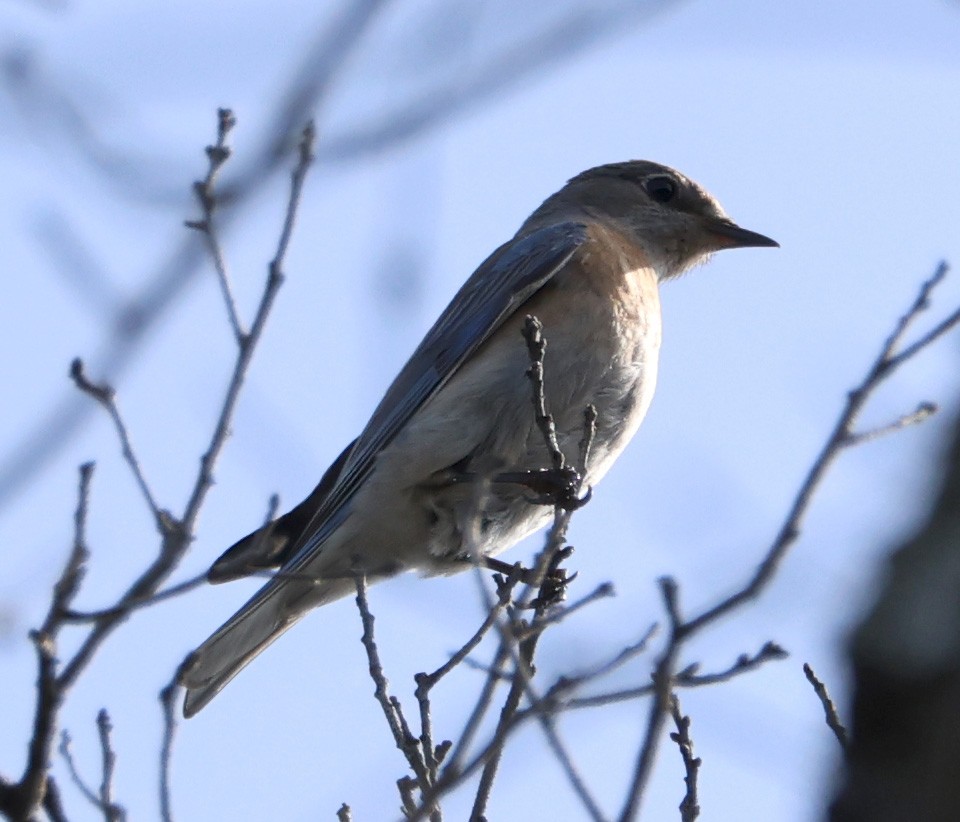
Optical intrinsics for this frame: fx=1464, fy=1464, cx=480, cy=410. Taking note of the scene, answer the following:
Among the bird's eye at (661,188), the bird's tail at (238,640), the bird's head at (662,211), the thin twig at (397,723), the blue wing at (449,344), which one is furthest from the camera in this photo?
the bird's eye at (661,188)

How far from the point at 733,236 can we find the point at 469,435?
7.91ft

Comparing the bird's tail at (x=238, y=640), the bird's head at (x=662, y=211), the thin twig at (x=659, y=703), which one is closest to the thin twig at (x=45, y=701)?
the thin twig at (x=659, y=703)

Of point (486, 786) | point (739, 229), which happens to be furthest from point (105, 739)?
point (739, 229)

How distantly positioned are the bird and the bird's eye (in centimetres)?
123

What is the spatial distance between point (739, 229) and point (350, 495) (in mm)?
2735

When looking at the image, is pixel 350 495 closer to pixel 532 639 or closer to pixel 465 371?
pixel 465 371

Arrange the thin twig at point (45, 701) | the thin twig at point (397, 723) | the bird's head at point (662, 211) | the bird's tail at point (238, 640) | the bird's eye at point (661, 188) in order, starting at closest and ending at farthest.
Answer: the thin twig at point (45, 701)
the thin twig at point (397, 723)
the bird's tail at point (238, 640)
the bird's head at point (662, 211)
the bird's eye at point (661, 188)

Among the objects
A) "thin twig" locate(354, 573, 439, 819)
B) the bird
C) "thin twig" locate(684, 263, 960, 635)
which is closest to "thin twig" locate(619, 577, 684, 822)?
"thin twig" locate(684, 263, 960, 635)

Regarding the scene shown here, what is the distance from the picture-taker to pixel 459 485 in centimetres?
562

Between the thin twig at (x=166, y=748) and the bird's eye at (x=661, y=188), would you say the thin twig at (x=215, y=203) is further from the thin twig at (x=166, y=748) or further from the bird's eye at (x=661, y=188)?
the bird's eye at (x=661, y=188)

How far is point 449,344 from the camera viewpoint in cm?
613

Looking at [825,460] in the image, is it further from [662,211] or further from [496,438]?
[662,211]

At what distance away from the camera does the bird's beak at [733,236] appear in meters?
7.36

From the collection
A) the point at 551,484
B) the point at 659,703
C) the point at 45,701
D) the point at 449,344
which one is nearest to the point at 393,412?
the point at 449,344
